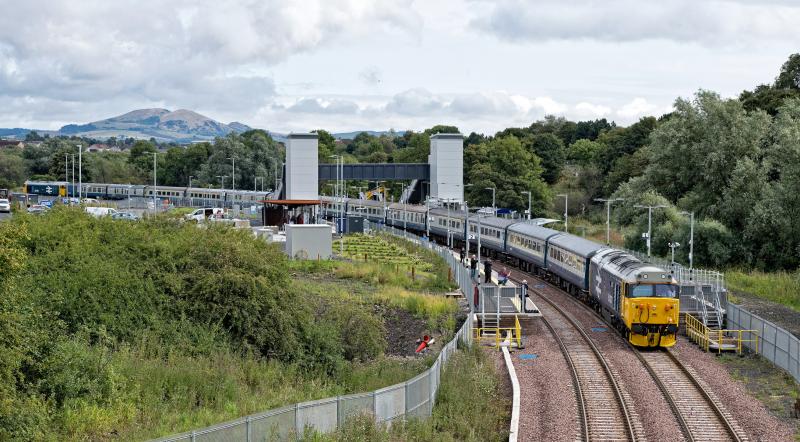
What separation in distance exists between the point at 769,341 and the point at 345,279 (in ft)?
77.8

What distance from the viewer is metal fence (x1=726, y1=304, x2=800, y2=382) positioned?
1056 inches

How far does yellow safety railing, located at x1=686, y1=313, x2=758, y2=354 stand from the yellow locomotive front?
163 centimetres

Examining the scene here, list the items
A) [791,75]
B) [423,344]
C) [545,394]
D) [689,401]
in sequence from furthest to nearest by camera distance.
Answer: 1. [791,75]
2. [423,344]
3. [545,394]
4. [689,401]

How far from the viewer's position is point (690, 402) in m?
24.1

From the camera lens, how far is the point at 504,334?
34094 millimetres

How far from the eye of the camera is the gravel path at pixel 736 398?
848 inches

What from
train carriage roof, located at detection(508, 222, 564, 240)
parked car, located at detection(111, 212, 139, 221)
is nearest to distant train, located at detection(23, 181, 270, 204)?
train carriage roof, located at detection(508, 222, 564, 240)

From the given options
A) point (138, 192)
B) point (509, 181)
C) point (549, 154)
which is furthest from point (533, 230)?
point (138, 192)

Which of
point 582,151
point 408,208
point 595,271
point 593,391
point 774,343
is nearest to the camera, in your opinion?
point 593,391

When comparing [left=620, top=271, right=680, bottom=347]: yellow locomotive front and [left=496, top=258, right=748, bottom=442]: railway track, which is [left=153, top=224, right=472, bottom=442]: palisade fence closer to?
[left=496, top=258, right=748, bottom=442]: railway track

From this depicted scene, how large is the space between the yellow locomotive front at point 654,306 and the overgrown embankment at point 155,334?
27.4 ft

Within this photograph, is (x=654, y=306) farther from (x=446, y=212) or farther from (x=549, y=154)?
(x=549, y=154)

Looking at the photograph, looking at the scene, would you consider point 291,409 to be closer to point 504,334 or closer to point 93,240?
point 93,240

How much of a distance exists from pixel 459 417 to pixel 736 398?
8.50 meters
